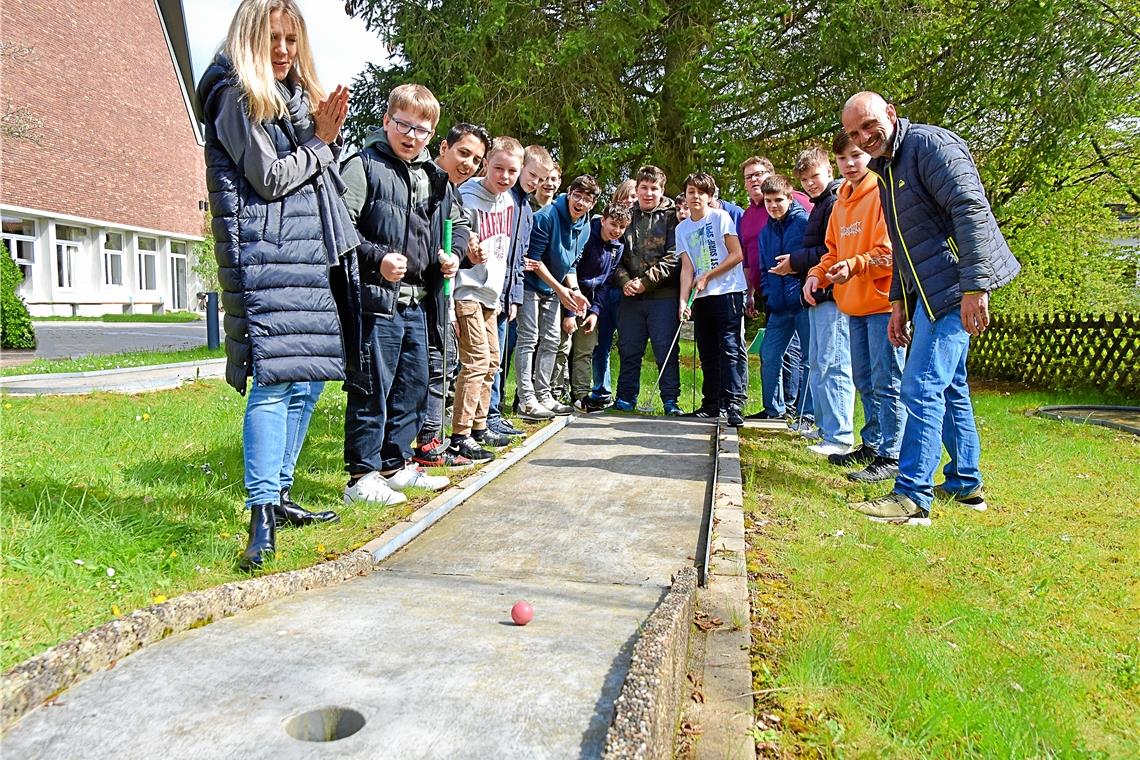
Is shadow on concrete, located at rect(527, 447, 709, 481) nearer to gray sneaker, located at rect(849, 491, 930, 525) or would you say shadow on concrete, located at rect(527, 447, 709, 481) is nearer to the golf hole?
gray sneaker, located at rect(849, 491, 930, 525)

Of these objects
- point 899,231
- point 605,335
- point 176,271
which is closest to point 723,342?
point 605,335

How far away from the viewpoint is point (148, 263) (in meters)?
35.9

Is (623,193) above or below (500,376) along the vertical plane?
above

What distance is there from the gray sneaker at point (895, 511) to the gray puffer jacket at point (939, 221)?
3.32 feet

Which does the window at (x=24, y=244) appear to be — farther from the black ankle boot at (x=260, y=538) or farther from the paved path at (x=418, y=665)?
the paved path at (x=418, y=665)

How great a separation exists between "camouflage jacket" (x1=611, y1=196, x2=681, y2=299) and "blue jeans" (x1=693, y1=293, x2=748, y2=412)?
1.15 feet

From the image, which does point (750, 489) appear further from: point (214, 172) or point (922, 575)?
point (214, 172)

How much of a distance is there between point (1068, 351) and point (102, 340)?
18.3m

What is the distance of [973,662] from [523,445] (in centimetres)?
371

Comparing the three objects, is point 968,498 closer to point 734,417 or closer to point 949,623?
point 949,623

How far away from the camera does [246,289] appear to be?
3.26 meters

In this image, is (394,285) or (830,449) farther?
(830,449)

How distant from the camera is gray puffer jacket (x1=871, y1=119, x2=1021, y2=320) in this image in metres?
4.33

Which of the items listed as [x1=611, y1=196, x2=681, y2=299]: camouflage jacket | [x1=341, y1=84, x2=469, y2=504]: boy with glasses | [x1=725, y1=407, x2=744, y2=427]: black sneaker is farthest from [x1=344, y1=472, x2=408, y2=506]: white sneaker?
[x1=611, y1=196, x2=681, y2=299]: camouflage jacket
